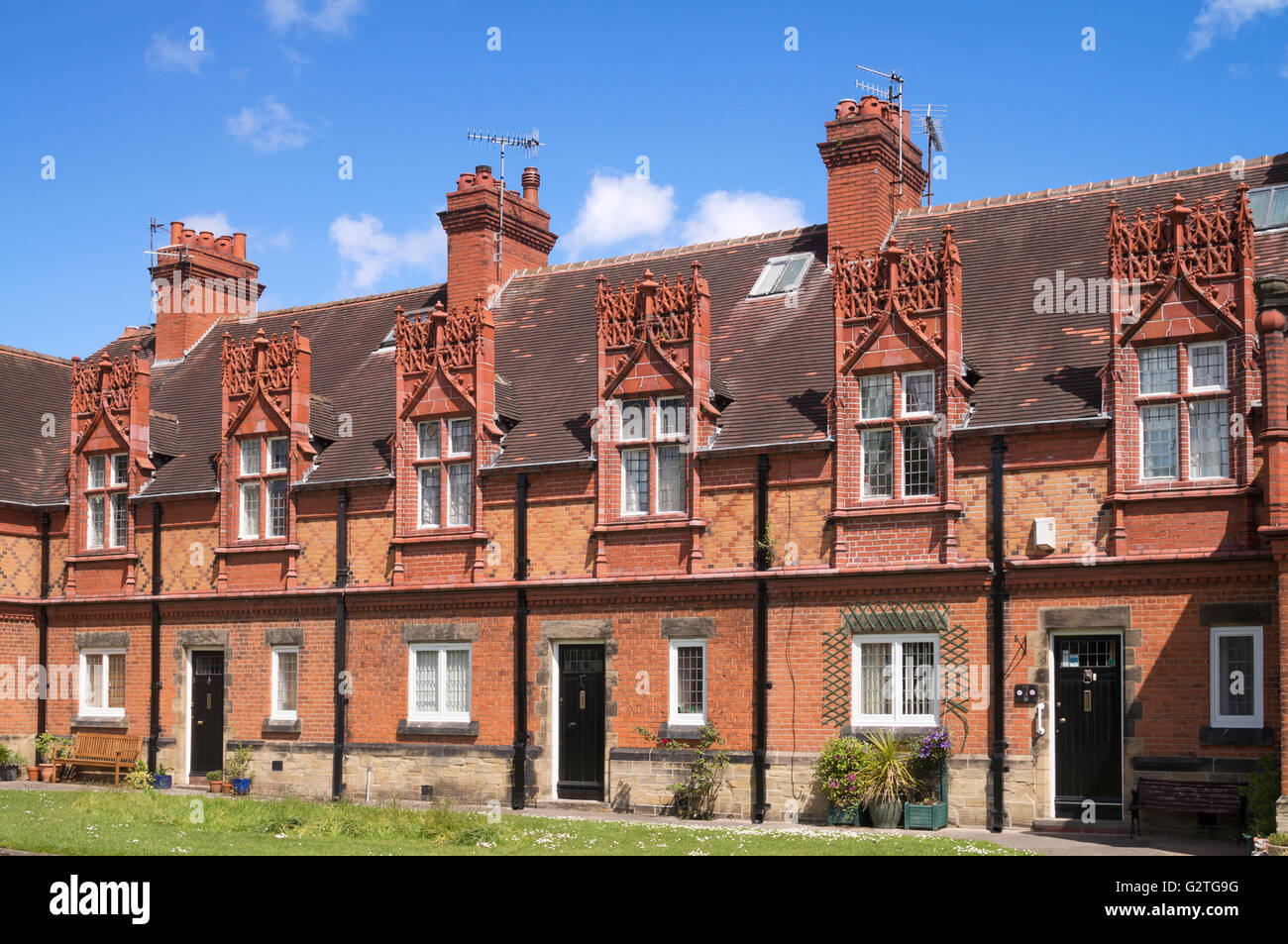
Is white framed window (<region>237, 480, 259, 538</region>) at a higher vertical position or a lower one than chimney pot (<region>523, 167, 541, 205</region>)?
lower

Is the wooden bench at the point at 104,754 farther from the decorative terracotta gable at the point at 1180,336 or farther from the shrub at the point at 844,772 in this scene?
the decorative terracotta gable at the point at 1180,336

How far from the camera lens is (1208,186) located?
82.3 ft

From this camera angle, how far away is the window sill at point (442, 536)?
87.6ft

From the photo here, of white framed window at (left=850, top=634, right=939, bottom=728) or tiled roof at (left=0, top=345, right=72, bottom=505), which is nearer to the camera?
white framed window at (left=850, top=634, right=939, bottom=728)

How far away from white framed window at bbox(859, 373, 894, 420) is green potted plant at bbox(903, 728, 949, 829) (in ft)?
16.5

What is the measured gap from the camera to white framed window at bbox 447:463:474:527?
2720 centimetres

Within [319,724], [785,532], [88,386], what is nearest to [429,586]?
[319,724]

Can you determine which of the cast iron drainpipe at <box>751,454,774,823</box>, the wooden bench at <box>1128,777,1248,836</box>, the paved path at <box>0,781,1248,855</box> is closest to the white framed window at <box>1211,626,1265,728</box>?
the wooden bench at <box>1128,777,1248,836</box>

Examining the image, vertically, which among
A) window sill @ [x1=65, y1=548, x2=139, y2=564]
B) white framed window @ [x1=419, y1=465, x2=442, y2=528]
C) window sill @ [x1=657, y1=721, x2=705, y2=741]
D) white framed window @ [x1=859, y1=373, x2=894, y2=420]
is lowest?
window sill @ [x1=657, y1=721, x2=705, y2=741]

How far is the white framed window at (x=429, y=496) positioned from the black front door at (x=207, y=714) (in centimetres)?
578

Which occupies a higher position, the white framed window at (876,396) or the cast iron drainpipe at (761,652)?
the white framed window at (876,396)

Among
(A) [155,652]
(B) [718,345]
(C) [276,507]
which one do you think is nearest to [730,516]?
(B) [718,345]

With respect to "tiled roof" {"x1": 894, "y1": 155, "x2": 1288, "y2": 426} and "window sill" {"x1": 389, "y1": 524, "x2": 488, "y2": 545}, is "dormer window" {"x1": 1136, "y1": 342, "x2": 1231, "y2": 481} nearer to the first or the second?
"tiled roof" {"x1": 894, "y1": 155, "x2": 1288, "y2": 426}

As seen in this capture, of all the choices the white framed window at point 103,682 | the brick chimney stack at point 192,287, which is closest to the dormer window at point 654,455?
the white framed window at point 103,682
